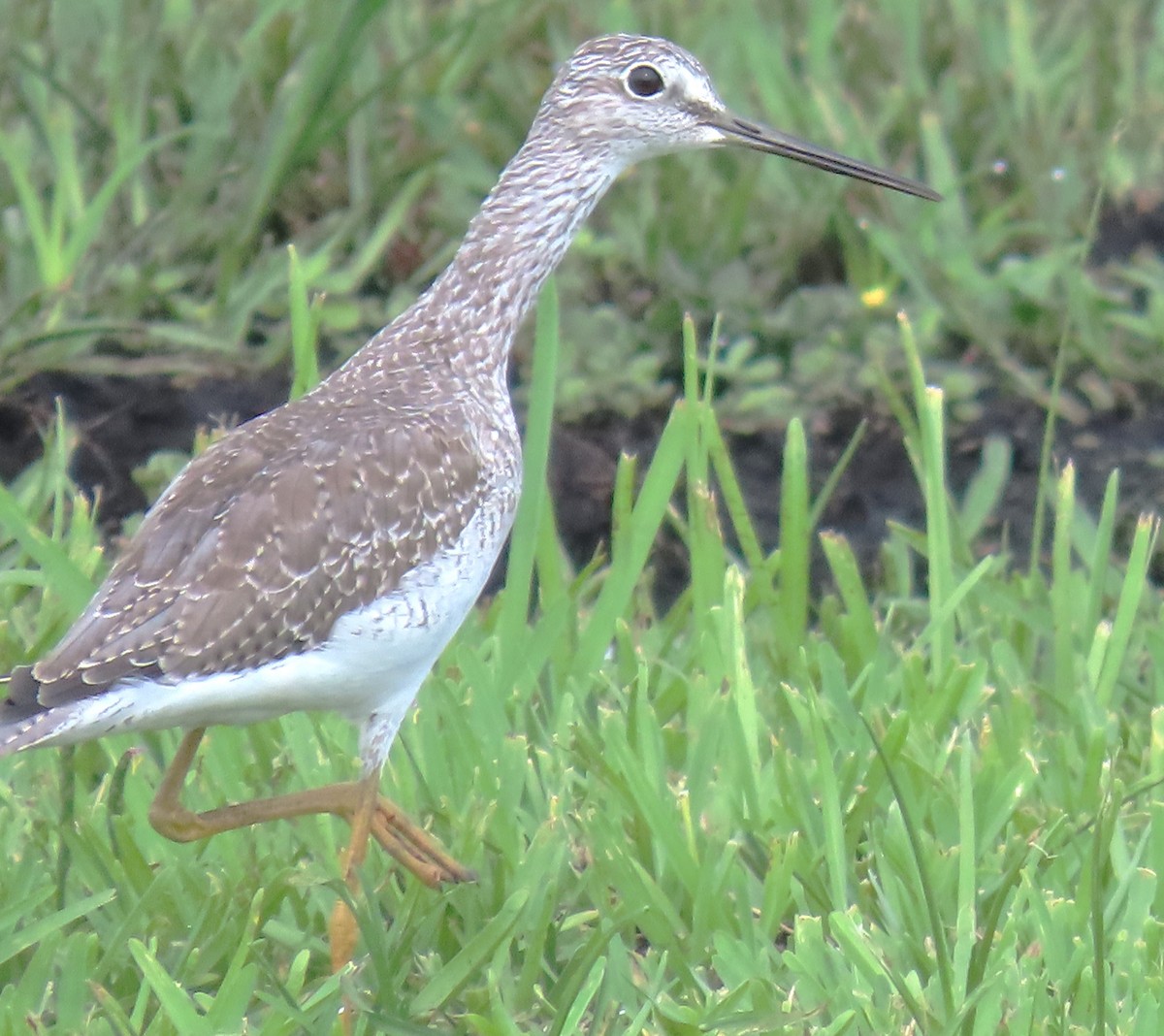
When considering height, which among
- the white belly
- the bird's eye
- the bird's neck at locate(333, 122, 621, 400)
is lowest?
the white belly

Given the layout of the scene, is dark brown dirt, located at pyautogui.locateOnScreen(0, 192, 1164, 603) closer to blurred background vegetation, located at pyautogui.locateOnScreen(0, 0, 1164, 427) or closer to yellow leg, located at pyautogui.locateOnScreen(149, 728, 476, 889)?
blurred background vegetation, located at pyautogui.locateOnScreen(0, 0, 1164, 427)

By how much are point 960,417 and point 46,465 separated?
259 centimetres

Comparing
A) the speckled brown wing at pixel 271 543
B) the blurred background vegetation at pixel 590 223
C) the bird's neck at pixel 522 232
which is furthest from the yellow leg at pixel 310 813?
the blurred background vegetation at pixel 590 223

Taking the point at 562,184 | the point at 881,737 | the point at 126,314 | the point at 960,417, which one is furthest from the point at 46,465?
the point at 960,417

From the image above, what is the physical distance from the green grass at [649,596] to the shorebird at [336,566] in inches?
8.4

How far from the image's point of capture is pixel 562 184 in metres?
4.59

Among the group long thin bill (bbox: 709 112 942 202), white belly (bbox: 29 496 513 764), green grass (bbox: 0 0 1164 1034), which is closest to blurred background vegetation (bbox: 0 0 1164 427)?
green grass (bbox: 0 0 1164 1034)

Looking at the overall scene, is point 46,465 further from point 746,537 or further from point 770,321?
point 770,321

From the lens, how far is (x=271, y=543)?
386cm

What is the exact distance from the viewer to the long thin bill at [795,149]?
4.73m

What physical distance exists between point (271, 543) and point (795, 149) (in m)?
1.65

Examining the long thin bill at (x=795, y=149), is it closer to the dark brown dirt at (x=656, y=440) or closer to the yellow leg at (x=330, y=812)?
the dark brown dirt at (x=656, y=440)

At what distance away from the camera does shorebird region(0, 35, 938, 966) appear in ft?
11.9

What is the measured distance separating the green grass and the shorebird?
21cm
